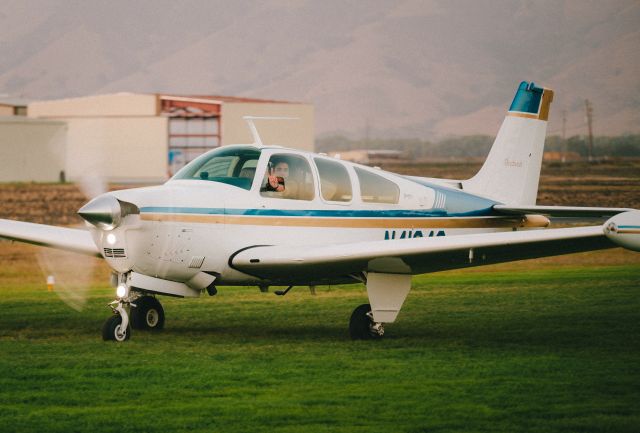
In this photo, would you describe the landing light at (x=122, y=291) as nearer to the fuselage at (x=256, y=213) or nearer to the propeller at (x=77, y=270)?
the fuselage at (x=256, y=213)

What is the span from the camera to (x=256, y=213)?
12.9m

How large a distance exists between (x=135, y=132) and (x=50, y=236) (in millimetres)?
73316

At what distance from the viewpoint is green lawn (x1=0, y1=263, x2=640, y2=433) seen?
8359 mm

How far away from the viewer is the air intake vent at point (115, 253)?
1218 centimetres

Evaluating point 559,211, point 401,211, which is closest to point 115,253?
point 401,211

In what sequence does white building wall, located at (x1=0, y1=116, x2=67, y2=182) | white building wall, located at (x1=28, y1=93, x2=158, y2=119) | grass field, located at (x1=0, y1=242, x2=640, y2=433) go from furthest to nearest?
white building wall, located at (x1=28, y1=93, x2=158, y2=119) → white building wall, located at (x1=0, y1=116, x2=67, y2=182) → grass field, located at (x1=0, y1=242, x2=640, y2=433)

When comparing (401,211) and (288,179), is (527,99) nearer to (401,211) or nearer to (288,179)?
(401,211)

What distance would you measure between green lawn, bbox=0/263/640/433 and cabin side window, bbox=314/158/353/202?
174cm

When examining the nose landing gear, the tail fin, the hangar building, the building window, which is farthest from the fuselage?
the building window

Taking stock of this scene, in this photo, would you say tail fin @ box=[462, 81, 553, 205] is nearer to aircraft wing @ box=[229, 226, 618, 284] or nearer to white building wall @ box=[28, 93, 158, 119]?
aircraft wing @ box=[229, 226, 618, 284]

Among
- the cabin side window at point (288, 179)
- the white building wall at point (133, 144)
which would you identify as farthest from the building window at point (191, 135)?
the cabin side window at point (288, 179)

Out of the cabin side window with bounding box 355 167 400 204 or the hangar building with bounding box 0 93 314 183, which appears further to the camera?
the hangar building with bounding box 0 93 314 183

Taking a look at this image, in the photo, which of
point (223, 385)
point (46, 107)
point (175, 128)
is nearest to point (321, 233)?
point (223, 385)

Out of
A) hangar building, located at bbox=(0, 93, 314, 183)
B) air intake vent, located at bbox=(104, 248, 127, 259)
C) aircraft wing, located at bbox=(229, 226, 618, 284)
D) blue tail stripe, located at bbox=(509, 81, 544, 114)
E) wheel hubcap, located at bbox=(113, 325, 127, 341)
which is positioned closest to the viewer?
aircraft wing, located at bbox=(229, 226, 618, 284)
